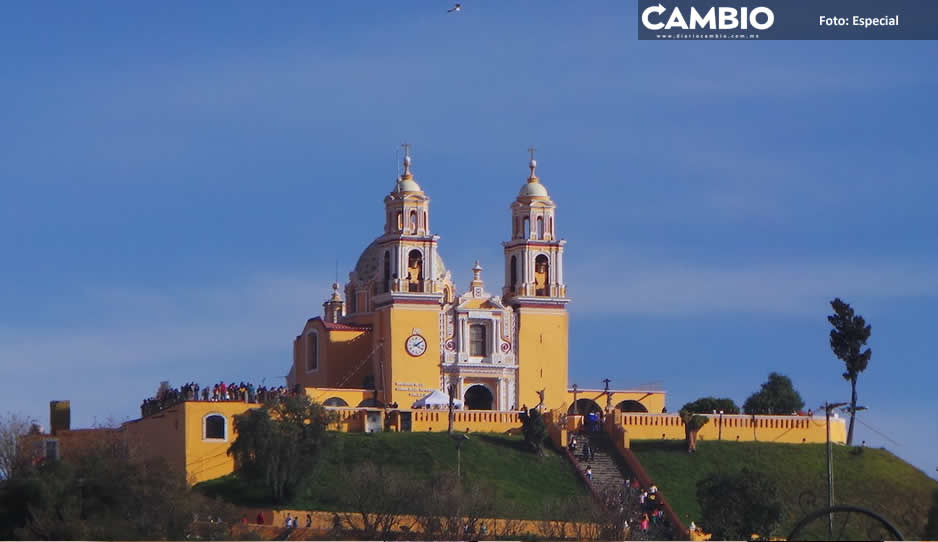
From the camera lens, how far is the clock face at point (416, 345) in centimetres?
10469

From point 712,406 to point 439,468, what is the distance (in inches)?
598

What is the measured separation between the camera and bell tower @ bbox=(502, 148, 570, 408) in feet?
348

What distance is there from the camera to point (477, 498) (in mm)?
86188

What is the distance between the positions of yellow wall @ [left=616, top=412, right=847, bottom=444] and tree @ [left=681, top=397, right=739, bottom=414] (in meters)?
3.25

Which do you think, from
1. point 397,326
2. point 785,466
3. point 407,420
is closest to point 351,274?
point 397,326

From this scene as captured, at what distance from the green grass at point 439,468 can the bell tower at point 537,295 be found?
7509mm

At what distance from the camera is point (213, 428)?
95125 mm

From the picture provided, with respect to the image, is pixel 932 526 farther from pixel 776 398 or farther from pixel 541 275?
pixel 776 398

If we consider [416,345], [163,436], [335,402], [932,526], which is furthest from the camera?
[416,345]

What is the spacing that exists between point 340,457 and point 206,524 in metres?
10.6

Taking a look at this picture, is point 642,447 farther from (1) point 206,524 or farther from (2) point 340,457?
(1) point 206,524

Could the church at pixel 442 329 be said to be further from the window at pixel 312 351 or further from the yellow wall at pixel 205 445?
the yellow wall at pixel 205 445

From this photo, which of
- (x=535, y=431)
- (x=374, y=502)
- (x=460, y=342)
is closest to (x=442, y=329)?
(x=460, y=342)

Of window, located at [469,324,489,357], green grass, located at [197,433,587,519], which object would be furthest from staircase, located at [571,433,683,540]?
window, located at [469,324,489,357]
